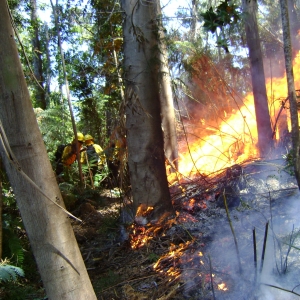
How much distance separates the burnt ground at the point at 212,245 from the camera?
11.8 feet

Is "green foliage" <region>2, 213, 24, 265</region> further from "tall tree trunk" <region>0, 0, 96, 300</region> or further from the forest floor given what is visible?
"tall tree trunk" <region>0, 0, 96, 300</region>

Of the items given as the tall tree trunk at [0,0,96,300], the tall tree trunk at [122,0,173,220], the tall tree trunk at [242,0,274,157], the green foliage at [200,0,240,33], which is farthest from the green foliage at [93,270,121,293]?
the tall tree trunk at [242,0,274,157]

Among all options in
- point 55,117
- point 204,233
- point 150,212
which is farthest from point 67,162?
point 204,233

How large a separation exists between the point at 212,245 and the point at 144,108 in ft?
7.55

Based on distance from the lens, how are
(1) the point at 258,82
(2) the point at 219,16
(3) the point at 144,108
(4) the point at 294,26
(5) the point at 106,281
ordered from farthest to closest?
(4) the point at 294,26
(1) the point at 258,82
(3) the point at 144,108
(2) the point at 219,16
(5) the point at 106,281

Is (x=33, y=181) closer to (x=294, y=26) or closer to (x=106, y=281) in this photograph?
(x=106, y=281)

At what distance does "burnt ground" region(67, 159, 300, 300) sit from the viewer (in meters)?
3.61

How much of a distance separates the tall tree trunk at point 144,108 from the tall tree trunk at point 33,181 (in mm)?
2878

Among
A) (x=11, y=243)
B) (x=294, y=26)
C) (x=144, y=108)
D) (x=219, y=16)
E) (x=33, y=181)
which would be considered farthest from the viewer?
(x=294, y=26)

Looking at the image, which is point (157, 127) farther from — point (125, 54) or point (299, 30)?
point (299, 30)

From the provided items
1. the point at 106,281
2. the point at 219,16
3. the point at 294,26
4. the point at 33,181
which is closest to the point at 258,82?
the point at 219,16

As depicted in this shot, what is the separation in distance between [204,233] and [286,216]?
3.79ft

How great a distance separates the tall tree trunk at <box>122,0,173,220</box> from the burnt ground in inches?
21.1

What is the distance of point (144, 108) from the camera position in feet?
17.4
